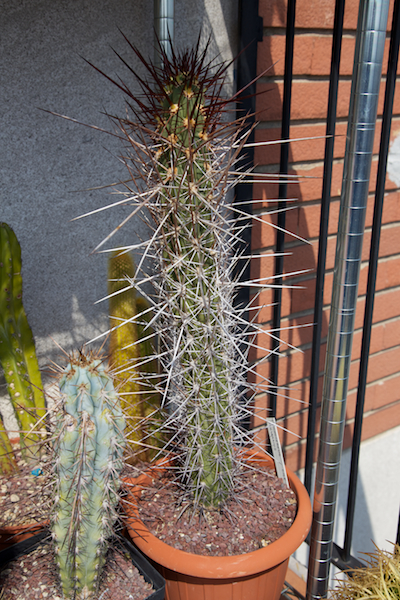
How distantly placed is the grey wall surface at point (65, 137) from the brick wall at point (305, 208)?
23cm

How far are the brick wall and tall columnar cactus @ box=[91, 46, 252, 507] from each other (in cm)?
39

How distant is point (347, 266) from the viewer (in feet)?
2.91

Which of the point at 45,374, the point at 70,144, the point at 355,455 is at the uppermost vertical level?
the point at 70,144

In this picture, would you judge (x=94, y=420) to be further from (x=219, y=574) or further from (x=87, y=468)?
(x=219, y=574)

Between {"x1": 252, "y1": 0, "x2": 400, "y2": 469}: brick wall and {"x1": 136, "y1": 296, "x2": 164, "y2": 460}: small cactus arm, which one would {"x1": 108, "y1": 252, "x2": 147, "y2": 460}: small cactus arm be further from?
{"x1": 252, "y1": 0, "x2": 400, "y2": 469}: brick wall

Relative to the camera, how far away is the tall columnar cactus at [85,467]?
0.84 m

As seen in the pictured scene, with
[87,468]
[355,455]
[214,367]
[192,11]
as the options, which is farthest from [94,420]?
[192,11]

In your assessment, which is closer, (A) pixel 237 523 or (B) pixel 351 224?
(B) pixel 351 224

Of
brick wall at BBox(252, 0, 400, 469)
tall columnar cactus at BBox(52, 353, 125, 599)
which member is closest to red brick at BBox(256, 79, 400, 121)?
brick wall at BBox(252, 0, 400, 469)

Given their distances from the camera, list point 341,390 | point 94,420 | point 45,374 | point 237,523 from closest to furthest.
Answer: point 94,420 → point 341,390 → point 237,523 → point 45,374

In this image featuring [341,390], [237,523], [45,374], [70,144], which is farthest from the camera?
[45,374]

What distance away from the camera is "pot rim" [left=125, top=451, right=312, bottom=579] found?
0.94 metres

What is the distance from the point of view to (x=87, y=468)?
849 mm

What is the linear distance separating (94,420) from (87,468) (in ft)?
0.29
